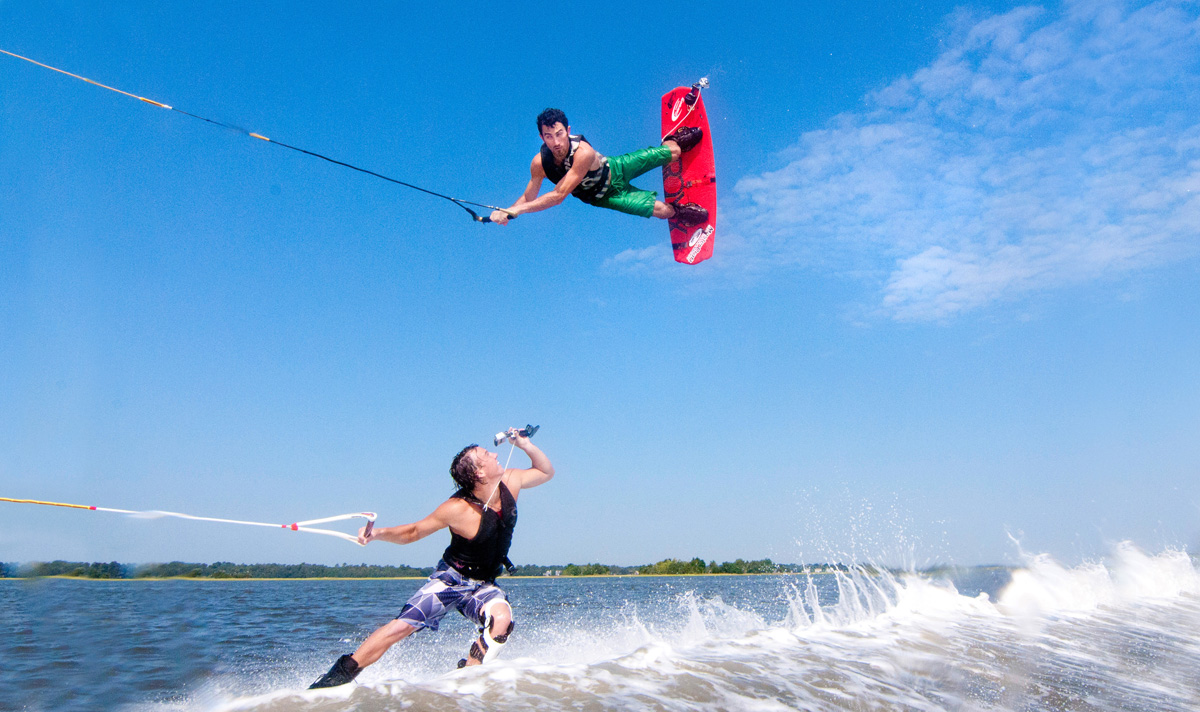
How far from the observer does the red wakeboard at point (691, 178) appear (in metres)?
8.10

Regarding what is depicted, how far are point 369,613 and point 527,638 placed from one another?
7537 mm

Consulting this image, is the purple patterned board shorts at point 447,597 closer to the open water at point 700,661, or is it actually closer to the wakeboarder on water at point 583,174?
the open water at point 700,661

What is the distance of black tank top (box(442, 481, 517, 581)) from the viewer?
16.9 ft

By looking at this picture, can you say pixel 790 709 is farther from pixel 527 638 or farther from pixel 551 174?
pixel 527 638

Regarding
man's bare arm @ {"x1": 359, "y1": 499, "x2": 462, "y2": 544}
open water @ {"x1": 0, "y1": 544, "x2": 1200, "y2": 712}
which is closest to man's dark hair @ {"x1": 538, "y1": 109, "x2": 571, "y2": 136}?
man's bare arm @ {"x1": 359, "y1": 499, "x2": 462, "y2": 544}

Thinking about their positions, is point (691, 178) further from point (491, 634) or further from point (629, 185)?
point (491, 634)

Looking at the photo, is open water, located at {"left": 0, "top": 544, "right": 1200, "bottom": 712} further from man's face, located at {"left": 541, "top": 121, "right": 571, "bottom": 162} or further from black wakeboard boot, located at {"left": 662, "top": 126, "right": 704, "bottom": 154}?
black wakeboard boot, located at {"left": 662, "top": 126, "right": 704, "bottom": 154}

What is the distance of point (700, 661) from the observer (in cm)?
536

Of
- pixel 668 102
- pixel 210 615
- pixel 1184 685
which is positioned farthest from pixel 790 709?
pixel 210 615

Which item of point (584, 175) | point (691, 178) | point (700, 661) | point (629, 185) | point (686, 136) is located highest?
point (686, 136)

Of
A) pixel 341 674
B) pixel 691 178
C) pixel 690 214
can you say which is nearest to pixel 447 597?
pixel 341 674

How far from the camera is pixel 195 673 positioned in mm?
6309

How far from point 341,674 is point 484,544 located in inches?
51.2

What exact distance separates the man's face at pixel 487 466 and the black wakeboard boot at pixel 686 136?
15.4 feet
